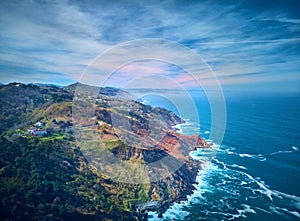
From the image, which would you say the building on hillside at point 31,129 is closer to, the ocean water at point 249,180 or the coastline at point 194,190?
the coastline at point 194,190

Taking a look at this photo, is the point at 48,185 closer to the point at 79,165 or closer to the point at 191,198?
the point at 79,165

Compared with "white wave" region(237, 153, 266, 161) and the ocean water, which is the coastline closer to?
the ocean water

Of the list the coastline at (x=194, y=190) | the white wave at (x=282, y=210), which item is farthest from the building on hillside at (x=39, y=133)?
the white wave at (x=282, y=210)

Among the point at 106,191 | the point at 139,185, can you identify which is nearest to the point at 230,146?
the point at 139,185

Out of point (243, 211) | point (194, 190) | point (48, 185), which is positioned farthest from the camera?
point (194, 190)

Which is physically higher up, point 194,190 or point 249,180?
point 249,180

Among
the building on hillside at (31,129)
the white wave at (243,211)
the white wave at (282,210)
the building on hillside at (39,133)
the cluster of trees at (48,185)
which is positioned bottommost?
the white wave at (243,211)

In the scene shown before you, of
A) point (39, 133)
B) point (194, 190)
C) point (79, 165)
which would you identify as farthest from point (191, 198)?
point (39, 133)

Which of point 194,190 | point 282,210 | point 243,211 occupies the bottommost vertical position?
point 243,211

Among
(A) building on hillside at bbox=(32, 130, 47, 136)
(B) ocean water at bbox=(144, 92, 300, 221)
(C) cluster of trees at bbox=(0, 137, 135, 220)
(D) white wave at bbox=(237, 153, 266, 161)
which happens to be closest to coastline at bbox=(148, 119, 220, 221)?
(B) ocean water at bbox=(144, 92, 300, 221)
